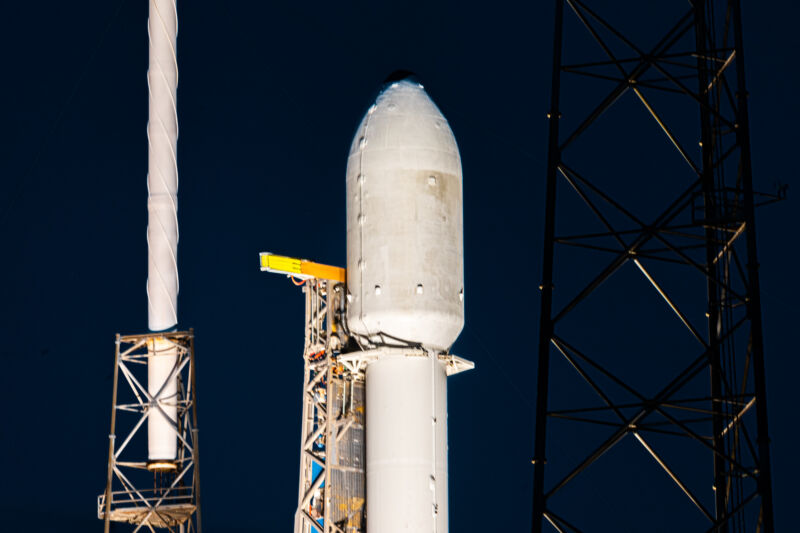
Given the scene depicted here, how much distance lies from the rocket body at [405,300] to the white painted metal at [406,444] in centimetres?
3

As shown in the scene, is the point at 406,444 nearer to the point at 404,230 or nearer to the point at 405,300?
the point at 405,300

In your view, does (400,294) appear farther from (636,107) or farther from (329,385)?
(636,107)

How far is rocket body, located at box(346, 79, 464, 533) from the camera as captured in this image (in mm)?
43906

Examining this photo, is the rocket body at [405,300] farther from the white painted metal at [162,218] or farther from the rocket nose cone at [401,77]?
the white painted metal at [162,218]

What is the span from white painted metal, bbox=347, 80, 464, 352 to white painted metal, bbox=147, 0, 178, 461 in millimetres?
7293

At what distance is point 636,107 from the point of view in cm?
7600

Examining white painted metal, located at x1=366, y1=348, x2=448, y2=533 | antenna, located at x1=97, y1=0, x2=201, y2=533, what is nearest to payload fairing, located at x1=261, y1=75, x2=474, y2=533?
white painted metal, located at x1=366, y1=348, x2=448, y2=533

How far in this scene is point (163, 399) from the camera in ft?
158

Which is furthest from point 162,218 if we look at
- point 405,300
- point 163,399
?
point 405,300

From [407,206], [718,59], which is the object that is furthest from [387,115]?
[718,59]

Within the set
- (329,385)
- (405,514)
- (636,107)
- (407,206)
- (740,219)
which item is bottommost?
(405,514)

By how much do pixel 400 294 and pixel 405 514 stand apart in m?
7.11

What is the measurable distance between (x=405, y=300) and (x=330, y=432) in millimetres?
5500

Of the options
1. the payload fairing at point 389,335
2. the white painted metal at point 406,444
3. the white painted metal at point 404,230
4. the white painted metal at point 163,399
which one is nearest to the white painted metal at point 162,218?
the white painted metal at point 163,399
